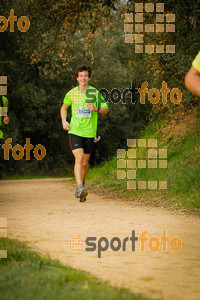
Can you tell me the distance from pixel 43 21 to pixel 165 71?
10.7 feet

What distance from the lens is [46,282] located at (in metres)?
4.84

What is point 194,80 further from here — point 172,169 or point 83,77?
point 172,169

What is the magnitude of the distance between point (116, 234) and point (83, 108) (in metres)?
3.77

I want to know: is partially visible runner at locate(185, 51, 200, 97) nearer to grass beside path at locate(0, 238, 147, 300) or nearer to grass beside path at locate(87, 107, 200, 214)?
grass beside path at locate(0, 238, 147, 300)

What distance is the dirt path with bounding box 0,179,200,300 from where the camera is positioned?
531cm

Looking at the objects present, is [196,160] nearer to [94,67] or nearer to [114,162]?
[114,162]

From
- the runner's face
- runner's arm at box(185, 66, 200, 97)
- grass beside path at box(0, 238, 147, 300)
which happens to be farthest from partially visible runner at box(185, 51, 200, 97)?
the runner's face

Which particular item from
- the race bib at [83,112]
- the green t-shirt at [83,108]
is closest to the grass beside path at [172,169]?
the green t-shirt at [83,108]

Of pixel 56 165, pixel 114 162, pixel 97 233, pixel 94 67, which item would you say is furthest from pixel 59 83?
pixel 97 233

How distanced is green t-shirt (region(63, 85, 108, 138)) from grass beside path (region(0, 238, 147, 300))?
17.9ft

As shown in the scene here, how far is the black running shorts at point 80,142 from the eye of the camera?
11617 mm

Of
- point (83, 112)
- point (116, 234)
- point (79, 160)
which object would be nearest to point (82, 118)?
point (83, 112)

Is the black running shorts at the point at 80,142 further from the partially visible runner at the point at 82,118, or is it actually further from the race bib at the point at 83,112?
the race bib at the point at 83,112

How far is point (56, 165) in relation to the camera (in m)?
37.2
